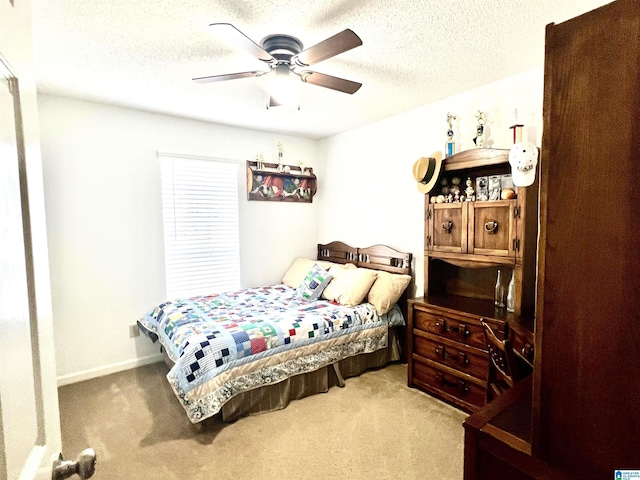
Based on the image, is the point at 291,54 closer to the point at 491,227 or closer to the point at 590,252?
the point at 491,227

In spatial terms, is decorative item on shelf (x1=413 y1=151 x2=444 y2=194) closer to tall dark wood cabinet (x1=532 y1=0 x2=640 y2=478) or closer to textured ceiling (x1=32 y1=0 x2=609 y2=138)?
textured ceiling (x1=32 y1=0 x2=609 y2=138)

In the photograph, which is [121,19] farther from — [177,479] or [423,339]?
[423,339]

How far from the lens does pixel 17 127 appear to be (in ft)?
2.08

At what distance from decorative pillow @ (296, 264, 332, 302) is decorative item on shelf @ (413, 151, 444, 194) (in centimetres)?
135

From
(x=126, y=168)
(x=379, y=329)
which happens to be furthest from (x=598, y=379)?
(x=126, y=168)

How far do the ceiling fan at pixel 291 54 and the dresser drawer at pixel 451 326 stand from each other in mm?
1800

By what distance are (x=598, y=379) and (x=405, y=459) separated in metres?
1.63

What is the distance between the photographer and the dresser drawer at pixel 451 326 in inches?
93.0

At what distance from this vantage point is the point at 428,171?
2797 millimetres

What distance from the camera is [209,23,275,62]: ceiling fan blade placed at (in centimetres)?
153

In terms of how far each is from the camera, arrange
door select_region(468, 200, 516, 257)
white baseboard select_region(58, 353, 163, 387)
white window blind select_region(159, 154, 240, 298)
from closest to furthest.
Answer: door select_region(468, 200, 516, 257) < white baseboard select_region(58, 353, 163, 387) < white window blind select_region(159, 154, 240, 298)

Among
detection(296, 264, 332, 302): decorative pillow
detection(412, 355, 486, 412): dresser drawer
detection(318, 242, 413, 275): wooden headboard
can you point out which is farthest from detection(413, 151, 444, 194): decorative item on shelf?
detection(412, 355, 486, 412): dresser drawer

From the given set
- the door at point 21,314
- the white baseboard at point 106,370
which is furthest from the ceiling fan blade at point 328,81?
the white baseboard at point 106,370

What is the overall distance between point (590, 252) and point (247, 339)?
2.13 m
